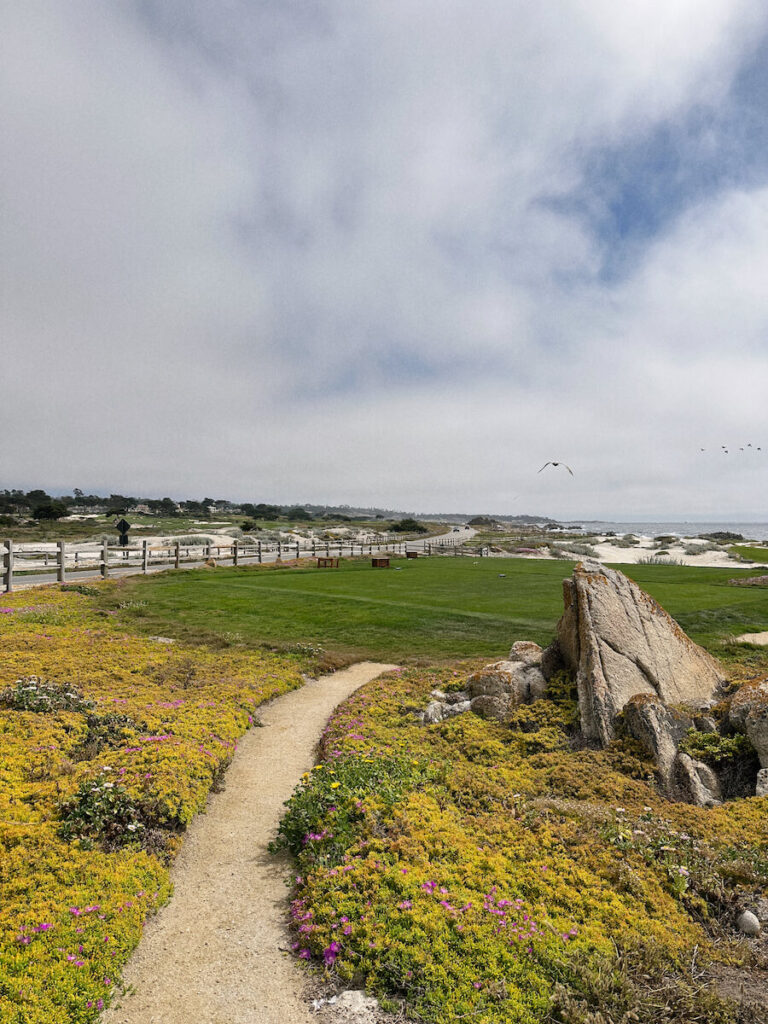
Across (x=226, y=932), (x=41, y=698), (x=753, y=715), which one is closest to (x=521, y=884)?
(x=226, y=932)

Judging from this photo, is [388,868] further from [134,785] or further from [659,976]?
[134,785]

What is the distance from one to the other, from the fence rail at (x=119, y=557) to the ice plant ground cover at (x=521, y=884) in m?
21.9

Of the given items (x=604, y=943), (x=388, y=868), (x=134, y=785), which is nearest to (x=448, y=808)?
(x=388, y=868)

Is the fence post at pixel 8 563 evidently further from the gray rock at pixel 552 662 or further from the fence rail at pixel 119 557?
the gray rock at pixel 552 662

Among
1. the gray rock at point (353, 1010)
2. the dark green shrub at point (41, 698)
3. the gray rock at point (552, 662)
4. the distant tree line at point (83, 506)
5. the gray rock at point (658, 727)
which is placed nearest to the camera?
the gray rock at point (353, 1010)

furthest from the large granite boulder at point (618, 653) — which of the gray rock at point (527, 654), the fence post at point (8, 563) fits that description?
the fence post at point (8, 563)

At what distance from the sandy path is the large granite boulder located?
5.12m

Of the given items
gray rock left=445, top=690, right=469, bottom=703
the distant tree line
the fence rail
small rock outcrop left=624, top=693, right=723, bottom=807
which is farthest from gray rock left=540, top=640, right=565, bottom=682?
the distant tree line

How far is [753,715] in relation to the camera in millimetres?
7488

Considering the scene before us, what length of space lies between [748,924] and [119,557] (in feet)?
125

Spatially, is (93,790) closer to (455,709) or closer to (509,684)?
(455,709)

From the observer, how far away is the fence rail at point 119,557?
2544 cm

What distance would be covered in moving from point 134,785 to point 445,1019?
14.5ft

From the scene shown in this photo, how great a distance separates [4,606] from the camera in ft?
59.5
